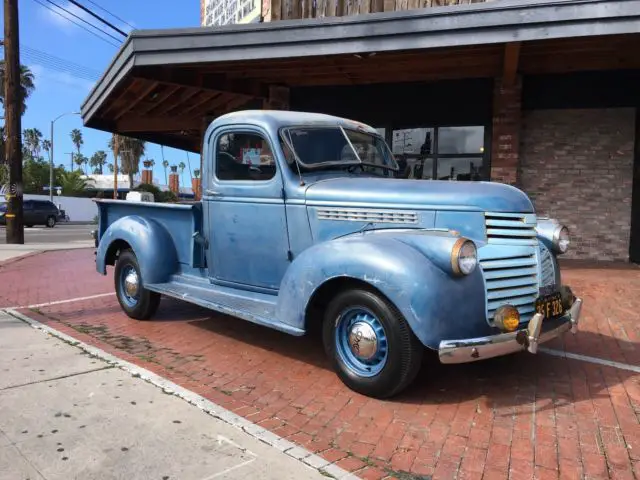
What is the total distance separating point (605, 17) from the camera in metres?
5.92

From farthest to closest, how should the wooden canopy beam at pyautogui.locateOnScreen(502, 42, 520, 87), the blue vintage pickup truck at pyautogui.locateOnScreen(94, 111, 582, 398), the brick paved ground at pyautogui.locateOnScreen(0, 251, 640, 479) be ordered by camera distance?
1. the wooden canopy beam at pyautogui.locateOnScreen(502, 42, 520, 87)
2. the blue vintage pickup truck at pyautogui.locateOnScreen(94, 111, 582, 398)
3. the brick paved ground at pyautogui.locateOnScreen(0, 251, 640, 479)

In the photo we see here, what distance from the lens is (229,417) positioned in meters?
3.27

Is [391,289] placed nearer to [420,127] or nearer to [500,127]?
[500,127]

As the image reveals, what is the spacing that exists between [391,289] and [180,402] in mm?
1566

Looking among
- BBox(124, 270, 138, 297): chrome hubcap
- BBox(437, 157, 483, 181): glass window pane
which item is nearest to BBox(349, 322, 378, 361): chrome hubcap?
BBox(124, 270, 138, 297): chrome hubcap

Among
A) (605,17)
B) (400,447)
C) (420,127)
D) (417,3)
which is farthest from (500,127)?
(400,447)

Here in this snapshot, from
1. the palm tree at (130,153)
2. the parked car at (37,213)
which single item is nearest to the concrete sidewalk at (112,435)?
the parked car at (37,213)

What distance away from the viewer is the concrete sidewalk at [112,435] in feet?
8.72

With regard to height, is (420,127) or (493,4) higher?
(493,4)

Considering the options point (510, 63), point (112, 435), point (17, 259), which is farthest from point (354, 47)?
point (17, 259)

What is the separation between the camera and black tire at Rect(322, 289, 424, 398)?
335cm

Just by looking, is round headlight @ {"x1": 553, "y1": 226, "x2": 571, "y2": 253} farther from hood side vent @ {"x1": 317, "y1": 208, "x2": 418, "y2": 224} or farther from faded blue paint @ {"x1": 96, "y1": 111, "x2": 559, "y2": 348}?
hood side vent @ {"x1": 317, "y1": 208, "x2": 418, "y2": 224}

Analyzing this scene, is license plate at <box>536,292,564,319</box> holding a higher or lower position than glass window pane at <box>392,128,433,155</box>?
lower

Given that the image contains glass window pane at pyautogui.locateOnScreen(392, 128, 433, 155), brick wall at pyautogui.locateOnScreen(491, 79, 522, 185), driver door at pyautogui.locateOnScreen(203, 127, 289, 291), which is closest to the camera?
driver door at pyautogui.locateOnScreen(203, 127, 289, 291)
